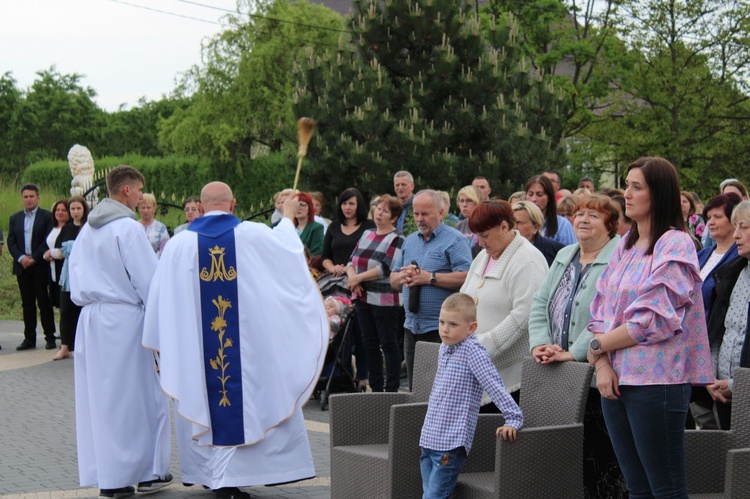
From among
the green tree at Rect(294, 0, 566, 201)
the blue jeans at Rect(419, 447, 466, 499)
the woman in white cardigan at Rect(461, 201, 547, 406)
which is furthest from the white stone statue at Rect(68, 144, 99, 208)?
the blue jeans at Rect(419, 447, 466, 499)

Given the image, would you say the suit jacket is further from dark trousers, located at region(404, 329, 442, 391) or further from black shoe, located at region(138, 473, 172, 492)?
black shoe, located at region(138, 473, 172, 492)

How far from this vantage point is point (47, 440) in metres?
9.03

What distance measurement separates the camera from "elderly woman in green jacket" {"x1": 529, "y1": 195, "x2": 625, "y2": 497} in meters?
5.68

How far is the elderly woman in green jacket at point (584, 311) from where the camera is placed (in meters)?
5.68

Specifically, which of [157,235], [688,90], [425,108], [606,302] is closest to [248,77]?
[688,90]

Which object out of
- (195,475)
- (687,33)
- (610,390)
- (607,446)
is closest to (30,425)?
(195,475)

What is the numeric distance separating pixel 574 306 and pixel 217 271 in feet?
8.06

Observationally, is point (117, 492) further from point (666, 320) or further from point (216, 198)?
point (666, 320)

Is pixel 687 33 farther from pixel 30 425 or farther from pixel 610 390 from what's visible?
pixel 610 390

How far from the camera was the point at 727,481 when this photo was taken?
446 cm

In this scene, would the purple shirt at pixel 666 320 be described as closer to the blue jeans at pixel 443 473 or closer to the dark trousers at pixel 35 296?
the blue jeans at pixel 443 473

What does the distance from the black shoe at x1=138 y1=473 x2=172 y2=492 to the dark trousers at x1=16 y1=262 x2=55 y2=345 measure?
27.1 feet

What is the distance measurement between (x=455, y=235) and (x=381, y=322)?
4.97ft

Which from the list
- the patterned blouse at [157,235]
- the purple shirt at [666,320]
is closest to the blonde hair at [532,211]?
the purple shirt at [666,320]
